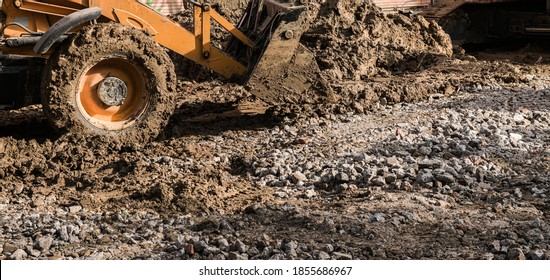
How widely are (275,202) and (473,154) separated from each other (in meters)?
2.13

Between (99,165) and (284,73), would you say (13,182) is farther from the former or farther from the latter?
(284,73)

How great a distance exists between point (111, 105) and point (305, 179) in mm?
2269

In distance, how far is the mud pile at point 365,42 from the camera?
12070 millimetres

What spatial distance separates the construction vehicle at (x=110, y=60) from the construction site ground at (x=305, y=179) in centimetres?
28

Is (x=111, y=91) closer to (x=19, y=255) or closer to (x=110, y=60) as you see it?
(x=110, y=60)

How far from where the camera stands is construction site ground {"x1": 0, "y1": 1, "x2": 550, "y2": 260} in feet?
19.1

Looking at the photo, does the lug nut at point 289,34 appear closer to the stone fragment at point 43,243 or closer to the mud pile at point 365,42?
the mud pile at point 365,42

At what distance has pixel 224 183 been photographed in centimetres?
734

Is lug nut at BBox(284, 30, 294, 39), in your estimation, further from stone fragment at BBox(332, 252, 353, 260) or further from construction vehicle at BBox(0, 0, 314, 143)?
stone fragment at BBox(332, 252, 353, 260)

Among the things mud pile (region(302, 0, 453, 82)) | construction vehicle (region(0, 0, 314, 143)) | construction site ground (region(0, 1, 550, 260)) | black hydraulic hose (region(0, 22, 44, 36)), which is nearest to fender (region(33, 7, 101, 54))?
construction vehicle (region(0, 0, 314, 143))

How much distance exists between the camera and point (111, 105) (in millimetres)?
8523

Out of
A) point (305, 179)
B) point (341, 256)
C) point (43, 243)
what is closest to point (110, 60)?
point (305, 179)

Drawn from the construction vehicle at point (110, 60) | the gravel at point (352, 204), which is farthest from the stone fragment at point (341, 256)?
the construction vehicle at point (110, 60)
